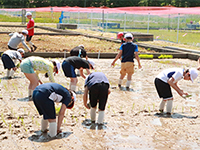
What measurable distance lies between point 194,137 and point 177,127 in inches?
22.6

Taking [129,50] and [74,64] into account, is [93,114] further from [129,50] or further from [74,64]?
[129,50]

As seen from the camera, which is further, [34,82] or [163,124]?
[34,82]

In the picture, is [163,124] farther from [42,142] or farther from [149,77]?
[149,77]

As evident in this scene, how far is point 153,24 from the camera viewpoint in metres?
31.6

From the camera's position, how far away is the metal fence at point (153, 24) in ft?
84.5

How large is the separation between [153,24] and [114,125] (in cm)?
2597

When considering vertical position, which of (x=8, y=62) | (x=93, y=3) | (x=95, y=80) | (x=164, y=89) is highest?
(x=93, y=3)

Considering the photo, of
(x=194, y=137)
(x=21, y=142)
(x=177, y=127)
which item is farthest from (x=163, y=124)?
(x=21, y=142)

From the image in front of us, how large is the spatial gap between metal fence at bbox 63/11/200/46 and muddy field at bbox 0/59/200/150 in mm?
14172

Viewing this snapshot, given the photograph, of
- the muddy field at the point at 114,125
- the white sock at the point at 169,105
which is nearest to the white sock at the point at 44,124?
the muddy field at the point at 114,125

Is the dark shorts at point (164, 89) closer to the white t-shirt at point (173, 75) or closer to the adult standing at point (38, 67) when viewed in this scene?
the white t-shirt at point (173, 75)

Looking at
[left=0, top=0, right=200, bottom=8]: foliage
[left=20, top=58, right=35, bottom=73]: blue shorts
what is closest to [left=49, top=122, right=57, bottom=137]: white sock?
[left=20, top=58, right=35, bottom=73]: blue shorts

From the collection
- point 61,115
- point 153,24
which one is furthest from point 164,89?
point 153,24

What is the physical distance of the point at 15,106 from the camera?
7.64 m
